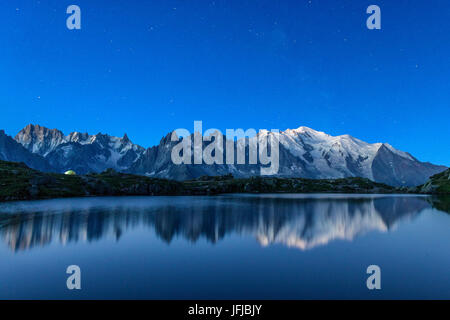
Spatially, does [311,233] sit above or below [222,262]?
below

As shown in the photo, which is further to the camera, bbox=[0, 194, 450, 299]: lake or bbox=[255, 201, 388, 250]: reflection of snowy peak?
bbox=[255, 201, 388, 250]: reflection of snowy peak

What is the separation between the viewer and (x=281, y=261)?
28.8 metres

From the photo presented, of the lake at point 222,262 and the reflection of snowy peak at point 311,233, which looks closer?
the lake at point 222,262

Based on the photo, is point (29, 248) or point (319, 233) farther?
point (319, 233)

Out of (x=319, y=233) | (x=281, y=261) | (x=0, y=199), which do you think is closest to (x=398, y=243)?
(x=319, y=233)

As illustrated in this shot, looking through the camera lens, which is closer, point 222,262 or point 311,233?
point 222,262

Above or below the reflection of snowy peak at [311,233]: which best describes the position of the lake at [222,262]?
above

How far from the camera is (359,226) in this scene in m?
53.1

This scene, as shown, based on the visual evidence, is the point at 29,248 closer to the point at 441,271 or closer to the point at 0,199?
the point at 441,271

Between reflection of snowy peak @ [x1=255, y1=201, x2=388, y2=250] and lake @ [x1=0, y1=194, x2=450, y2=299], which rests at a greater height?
lake @ [x1=0, y1=194, x2=450, y2=299]
